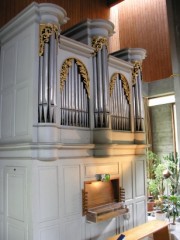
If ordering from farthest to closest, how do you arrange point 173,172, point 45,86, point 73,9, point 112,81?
point 173,172
point 73,9
point 112,81
point 45,86

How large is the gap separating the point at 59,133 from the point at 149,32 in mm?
6701

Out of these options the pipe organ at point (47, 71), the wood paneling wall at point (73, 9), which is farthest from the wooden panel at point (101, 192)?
the wood paneling wall at point (73, 9)

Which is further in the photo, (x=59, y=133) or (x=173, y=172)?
(x=173, y=172)

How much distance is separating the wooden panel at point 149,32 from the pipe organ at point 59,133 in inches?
153

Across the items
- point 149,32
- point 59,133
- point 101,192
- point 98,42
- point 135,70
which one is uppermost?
point 149,32

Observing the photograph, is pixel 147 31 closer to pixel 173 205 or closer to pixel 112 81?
pixel 112 81

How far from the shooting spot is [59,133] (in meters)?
5.25

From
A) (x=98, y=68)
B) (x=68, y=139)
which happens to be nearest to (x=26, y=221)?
(x=68, y=139)

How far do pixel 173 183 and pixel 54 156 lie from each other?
6182 mm

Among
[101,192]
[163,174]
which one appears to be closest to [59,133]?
[101,192]

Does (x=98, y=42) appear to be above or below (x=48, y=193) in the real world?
above

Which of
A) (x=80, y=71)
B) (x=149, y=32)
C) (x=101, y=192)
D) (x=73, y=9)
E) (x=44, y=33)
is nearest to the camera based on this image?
(x=44, y=33)

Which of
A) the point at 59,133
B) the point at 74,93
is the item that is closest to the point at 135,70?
the point at 74,93

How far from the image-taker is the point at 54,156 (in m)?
4.85
